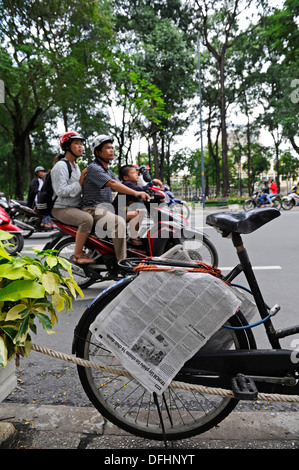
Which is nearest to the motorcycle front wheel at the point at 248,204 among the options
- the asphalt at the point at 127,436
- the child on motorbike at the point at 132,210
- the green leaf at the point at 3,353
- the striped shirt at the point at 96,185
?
the child on motorbike at the point at 132,210

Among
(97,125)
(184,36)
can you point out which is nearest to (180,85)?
(184,36)

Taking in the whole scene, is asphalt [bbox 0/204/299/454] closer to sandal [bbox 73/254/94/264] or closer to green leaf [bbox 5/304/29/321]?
green leaf [bbox 5/304/29/321]

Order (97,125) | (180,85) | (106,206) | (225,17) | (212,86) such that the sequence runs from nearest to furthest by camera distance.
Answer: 1. (106,206)
2. (97,125)
3. (180,85)
4. (225,17)
5. (212,86)

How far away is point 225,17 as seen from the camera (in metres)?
22.7

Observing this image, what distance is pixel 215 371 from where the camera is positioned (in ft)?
5.79

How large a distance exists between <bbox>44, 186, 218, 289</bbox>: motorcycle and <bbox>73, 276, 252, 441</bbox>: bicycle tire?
7.79ft

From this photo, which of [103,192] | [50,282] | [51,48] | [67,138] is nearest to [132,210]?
[103,192]

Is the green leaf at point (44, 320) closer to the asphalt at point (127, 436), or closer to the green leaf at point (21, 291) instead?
the green leaf at point (21, 291)

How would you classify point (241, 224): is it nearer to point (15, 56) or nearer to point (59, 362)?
point (59, 362)

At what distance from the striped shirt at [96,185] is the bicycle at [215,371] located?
7.86 feet

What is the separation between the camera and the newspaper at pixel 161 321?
1.70 meters

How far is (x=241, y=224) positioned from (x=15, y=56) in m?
15.4

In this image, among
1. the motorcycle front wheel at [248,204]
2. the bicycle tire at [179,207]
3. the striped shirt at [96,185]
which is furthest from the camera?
the motorcycle front wheel at [248,204]

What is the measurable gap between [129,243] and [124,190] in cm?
82
